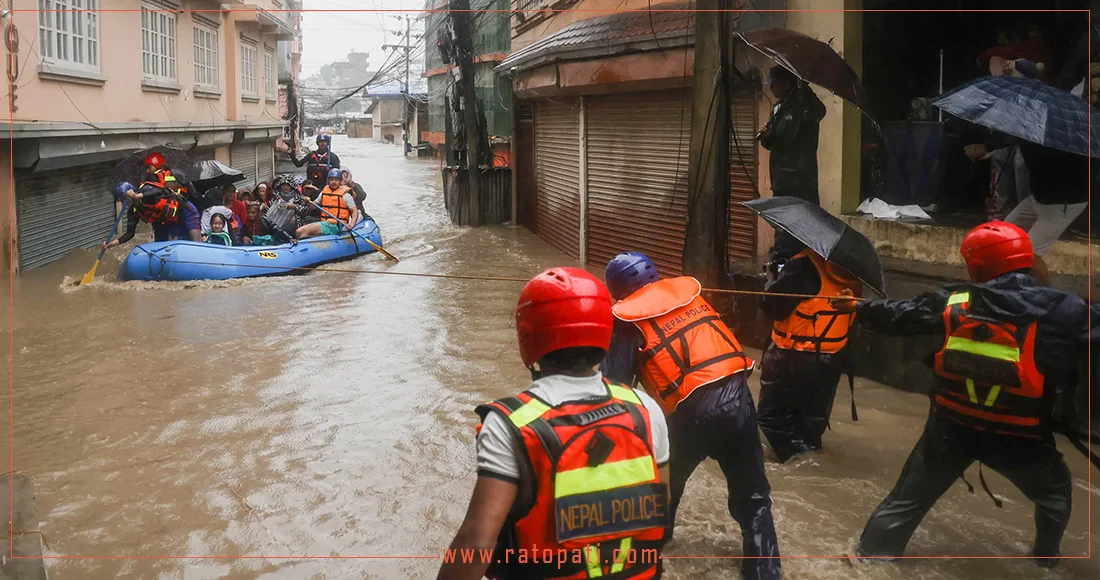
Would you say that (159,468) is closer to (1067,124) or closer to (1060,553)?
(1060,553)

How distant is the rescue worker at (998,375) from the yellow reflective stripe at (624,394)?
2057mm

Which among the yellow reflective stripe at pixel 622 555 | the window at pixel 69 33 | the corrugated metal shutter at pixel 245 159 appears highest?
the window at pixel 69 33

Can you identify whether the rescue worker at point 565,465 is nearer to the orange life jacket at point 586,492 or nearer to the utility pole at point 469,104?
the orange life jacket at point 586,492

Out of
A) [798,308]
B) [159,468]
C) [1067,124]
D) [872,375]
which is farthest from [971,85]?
[159,468]

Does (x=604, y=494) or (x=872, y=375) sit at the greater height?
(x=604, y=494)

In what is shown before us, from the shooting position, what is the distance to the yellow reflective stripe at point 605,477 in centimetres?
208

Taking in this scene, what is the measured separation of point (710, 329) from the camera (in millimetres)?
3818

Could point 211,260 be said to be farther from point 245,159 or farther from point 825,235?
point 245,159

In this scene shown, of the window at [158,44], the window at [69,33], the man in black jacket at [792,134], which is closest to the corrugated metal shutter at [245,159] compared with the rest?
the window at [158,44]

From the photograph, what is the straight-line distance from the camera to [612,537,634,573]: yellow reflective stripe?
217 centimetres

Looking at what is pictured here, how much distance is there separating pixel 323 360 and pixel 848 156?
5016 mm

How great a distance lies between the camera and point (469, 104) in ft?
58.5

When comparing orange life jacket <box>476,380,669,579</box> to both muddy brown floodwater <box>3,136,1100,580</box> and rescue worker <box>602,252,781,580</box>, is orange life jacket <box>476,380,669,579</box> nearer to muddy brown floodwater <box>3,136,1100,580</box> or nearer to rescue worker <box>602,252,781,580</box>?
rescue worker <box>602,252,781,580</box>

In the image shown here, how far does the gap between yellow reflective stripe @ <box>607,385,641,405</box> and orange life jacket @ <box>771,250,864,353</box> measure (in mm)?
3015
